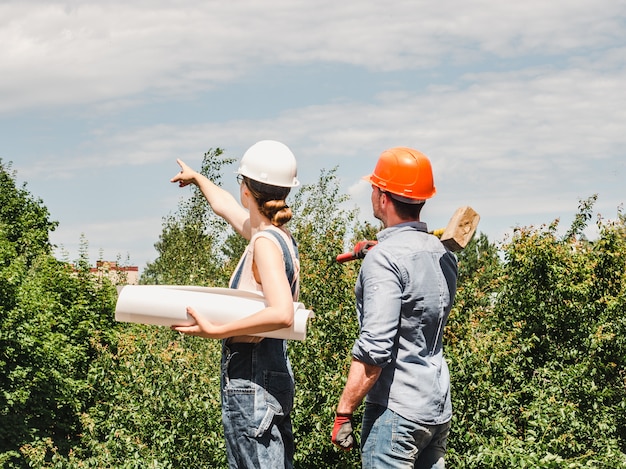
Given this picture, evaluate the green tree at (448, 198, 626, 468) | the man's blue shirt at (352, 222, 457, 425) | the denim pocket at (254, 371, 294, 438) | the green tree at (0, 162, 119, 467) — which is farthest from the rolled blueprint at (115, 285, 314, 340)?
the green tree at (0, 162, 119, 467)

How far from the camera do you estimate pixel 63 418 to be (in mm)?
21359

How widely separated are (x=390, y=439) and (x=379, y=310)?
52 centimetres

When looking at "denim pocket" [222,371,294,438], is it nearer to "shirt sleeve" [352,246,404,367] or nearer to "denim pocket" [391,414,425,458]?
"shirt sleeve" [352,246,404,367]

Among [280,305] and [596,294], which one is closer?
[280,305]

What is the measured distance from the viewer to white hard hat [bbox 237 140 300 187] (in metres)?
3.46

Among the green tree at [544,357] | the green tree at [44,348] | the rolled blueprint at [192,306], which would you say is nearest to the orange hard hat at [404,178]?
the rolled blueprint at [192,306]

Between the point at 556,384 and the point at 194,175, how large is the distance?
5152 millimetres

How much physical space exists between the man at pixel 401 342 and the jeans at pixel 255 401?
0.25m

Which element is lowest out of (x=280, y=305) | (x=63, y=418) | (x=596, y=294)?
(x=63, y=418)

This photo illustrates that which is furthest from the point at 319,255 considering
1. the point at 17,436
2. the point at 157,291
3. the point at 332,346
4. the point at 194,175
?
the point at 17,436

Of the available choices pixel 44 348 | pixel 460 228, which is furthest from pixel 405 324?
pixel 44 348

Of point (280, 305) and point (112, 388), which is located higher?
point (280, 305)

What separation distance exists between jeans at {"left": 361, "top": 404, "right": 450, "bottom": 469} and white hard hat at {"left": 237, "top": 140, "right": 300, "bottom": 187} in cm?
100

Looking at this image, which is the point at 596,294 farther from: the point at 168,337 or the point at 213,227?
the point at 213,227
